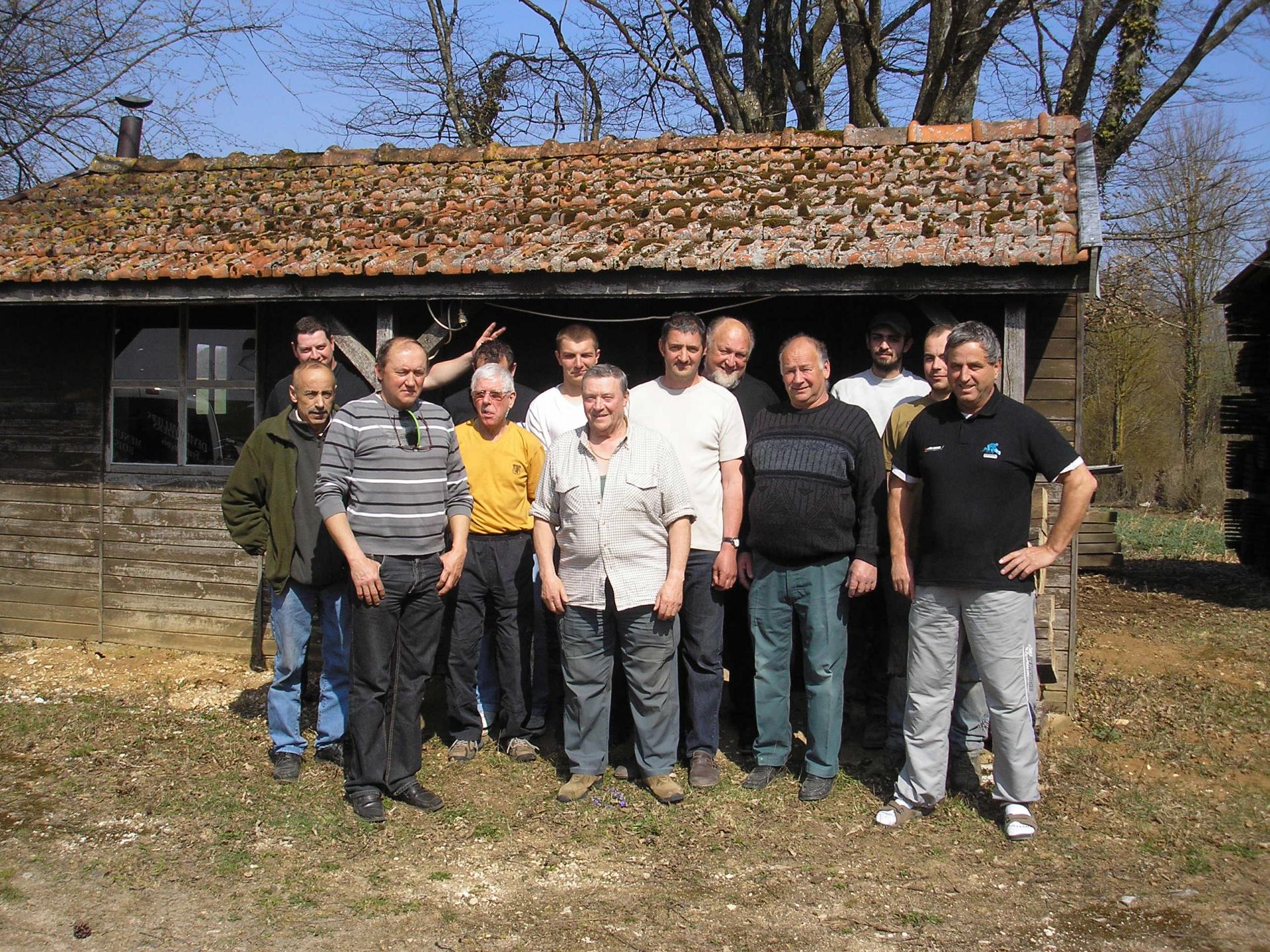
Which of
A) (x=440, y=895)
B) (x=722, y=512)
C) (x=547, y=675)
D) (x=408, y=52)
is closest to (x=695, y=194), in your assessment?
(x=722, y=512)

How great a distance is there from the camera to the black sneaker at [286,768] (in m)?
4.94

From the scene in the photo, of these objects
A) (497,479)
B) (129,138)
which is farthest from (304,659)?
(129,138)

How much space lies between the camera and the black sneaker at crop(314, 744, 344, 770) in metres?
5.15

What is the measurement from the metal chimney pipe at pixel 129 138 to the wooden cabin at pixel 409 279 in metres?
0.53

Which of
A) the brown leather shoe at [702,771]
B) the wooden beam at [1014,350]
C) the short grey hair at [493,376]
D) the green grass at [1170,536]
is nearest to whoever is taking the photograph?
the brown leather shoe at [702,771]

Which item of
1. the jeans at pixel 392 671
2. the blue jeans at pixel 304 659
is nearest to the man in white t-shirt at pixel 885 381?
the jeans at pixel 392 671

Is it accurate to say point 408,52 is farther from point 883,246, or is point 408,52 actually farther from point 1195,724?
point 1195,724

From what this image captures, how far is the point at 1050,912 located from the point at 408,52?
1822cm

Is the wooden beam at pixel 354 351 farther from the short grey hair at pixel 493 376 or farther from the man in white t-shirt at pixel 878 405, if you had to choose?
the man in white t-shirt at pixel 878 405

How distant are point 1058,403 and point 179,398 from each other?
603 cm

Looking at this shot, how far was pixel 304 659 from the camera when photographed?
501 cm

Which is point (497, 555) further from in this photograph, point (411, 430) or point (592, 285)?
point (592, 285)

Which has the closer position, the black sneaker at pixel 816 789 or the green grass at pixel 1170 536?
the black sneaker at pixel 816 789

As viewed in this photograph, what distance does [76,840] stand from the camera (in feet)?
14.1
